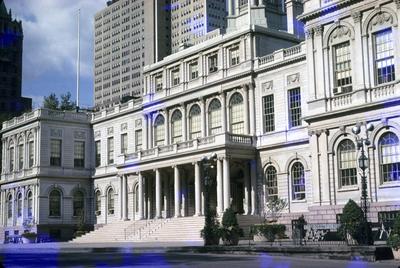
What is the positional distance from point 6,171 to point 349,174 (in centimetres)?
4859

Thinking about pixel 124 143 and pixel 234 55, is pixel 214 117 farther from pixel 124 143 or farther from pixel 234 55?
pixel 124 143

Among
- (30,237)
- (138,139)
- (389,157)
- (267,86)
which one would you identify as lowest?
(30,237)

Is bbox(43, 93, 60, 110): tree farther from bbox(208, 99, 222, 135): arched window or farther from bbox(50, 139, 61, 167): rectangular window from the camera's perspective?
bbox(208, 99, 222, 135): arched window

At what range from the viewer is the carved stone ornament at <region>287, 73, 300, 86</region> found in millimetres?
47156

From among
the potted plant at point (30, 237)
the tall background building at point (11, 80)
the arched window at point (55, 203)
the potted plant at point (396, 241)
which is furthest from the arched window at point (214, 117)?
the potted plant at point (396, 241)

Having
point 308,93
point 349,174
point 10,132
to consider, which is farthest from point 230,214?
point 10,132

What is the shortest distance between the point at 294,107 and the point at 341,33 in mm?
8277

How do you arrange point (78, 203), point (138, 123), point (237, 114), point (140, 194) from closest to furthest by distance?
point (237, 114)
point (140, 194)
point (138, 123)
point (78, 203)

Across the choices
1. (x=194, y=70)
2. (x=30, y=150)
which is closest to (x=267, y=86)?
(x=194, y=70)

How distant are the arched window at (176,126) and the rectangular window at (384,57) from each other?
22.7m

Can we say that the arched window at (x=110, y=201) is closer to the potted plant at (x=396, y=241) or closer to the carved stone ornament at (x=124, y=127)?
the carved stone ornament at (x=124, y=127)

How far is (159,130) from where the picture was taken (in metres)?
60.8

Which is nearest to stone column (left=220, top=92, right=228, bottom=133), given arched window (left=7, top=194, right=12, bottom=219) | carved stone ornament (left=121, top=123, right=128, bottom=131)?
carved stone ornament (left=121, top=123, right=128, bottom=131)

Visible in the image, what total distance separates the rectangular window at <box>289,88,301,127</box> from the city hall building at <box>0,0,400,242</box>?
0.11 meters
